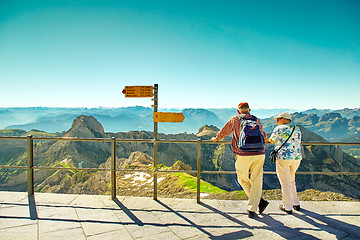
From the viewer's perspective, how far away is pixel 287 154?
471 centimetres

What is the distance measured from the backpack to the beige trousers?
19cm

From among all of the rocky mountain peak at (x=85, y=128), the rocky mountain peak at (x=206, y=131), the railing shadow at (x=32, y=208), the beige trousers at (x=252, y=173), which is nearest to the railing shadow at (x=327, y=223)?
the beige trousers at (x=252, y=173)

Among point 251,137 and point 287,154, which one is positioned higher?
point 251,137

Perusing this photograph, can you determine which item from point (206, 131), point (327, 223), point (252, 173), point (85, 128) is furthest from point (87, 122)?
point (327, 223)

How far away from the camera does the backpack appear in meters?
4.44

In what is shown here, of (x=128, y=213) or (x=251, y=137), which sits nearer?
(x=251, y=137)

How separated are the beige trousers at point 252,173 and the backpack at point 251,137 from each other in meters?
0.19

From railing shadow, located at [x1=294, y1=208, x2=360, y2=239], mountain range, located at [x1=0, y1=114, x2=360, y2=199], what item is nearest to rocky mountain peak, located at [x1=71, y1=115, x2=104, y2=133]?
mountain range, located at [x1=0, y1=114, x2=360, y2=199]

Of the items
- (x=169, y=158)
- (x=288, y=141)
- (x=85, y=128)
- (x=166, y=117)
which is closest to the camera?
(x=288, y=141)

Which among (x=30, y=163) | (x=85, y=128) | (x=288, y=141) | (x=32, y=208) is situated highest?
(x=288, y=141)

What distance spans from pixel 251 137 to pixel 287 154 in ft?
2.82

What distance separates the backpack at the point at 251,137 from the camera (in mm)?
4441

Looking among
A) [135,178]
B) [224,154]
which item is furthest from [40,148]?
[135,178]

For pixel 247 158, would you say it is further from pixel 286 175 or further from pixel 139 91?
pixel 139 91
